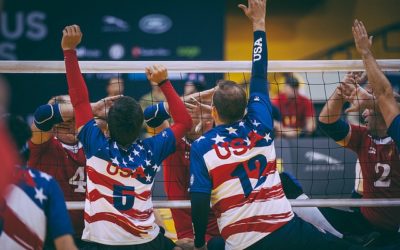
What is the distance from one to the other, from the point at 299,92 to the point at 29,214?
10.2 metres

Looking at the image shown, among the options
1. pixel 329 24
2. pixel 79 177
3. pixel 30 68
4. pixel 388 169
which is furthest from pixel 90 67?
pixel 329 24

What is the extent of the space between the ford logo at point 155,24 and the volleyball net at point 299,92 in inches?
38.5

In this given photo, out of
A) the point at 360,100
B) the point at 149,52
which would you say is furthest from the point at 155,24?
the point at 360,100

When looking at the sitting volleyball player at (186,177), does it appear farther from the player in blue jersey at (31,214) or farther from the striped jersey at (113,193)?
the player in blue jersey at (31,214)

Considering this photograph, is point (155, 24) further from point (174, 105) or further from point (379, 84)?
point (379, 84)

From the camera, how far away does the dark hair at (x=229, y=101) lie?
4.38 meters

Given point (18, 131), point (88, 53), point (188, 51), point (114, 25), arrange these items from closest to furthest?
1. point (18, 131)
2. point (88, 53)
3. point (114, 25)
4. point (188, 51)

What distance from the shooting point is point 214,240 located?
4.69 meters

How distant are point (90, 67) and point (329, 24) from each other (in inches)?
460

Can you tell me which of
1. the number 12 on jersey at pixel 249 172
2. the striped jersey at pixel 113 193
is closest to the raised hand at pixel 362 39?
the number 12 on jersey at pixel 249 172

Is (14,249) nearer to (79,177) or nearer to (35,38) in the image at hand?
(79,177)

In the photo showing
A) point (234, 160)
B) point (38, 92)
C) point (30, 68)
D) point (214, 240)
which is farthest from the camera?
point (38, 92)

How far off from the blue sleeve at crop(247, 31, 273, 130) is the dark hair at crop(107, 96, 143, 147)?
0.77 m

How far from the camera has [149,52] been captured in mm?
12359
